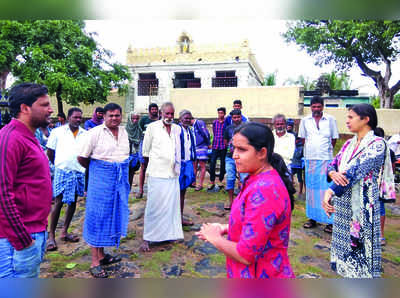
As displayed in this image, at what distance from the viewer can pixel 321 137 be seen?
14.2 feet

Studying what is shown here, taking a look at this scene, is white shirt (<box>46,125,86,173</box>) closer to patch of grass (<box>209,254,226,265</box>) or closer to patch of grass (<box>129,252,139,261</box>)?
patch of grass (<box>129,252,139,261</box>)

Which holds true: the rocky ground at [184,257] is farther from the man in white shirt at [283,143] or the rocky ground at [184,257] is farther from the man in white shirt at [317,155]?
the man in white shirt at [283,143]

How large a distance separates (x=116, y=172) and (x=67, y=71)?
12.1 m

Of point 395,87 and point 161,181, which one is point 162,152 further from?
point 395,87

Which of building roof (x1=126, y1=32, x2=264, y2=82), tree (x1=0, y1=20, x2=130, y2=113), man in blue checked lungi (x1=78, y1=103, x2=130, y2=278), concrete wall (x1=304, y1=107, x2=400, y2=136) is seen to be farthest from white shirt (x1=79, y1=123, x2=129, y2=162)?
building roof (x1=126, y1=32, x2=264, y2=82)

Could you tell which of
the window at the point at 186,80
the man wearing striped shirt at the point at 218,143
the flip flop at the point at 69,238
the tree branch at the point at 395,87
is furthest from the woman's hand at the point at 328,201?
the window at the point at 186,80

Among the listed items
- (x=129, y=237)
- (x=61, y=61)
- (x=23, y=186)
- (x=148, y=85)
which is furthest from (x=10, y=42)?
(x=23, y=186)

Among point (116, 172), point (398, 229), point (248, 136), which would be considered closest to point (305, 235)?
point (398, 229)

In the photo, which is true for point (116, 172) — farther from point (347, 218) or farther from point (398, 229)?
point (398, 229)

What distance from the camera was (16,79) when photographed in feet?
45.3

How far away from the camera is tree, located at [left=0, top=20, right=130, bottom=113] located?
12.6 meters

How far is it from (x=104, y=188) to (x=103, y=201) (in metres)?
0.14

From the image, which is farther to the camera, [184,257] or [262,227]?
[184,257]

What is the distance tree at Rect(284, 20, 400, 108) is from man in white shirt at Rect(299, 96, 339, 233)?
10.2 m
